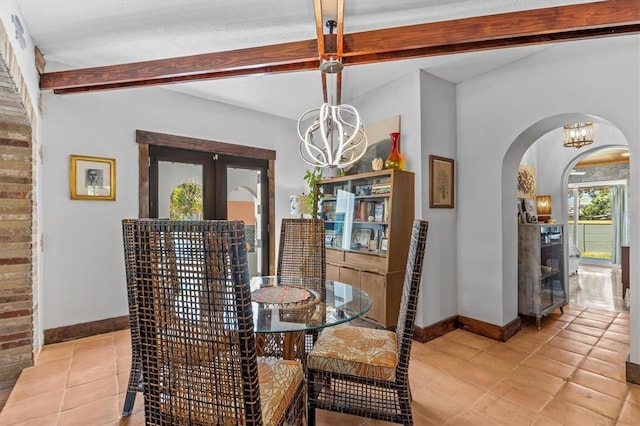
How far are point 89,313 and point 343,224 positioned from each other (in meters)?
2.84

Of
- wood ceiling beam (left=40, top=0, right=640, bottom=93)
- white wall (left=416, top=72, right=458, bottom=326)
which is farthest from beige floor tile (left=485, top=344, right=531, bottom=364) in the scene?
wood ceiling beam (left=40, top=0, right=640, bottom=93)

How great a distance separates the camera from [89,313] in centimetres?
A: 321

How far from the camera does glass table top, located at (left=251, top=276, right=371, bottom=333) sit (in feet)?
5.10

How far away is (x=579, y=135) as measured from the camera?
4.38 m

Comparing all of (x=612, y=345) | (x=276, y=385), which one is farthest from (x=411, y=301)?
(x=612, y=345)

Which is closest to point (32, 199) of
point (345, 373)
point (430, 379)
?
point (345, 373)

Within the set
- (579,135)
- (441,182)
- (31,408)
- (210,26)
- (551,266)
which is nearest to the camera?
(31,408)

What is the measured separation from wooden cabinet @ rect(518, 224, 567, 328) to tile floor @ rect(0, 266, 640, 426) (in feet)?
1.01

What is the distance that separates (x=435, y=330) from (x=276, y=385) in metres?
2.30

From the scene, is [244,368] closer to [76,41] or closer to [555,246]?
[76,41]

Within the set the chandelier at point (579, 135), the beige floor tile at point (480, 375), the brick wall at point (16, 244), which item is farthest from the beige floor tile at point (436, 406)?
the chandelier at point (579, 135)

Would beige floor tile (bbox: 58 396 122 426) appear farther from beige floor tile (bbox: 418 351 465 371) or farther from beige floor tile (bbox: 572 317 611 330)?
beige floor tile (bbox: 572 317 611 330)

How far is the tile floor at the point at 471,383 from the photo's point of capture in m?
1.94

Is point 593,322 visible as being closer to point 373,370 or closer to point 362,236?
point 362,236
